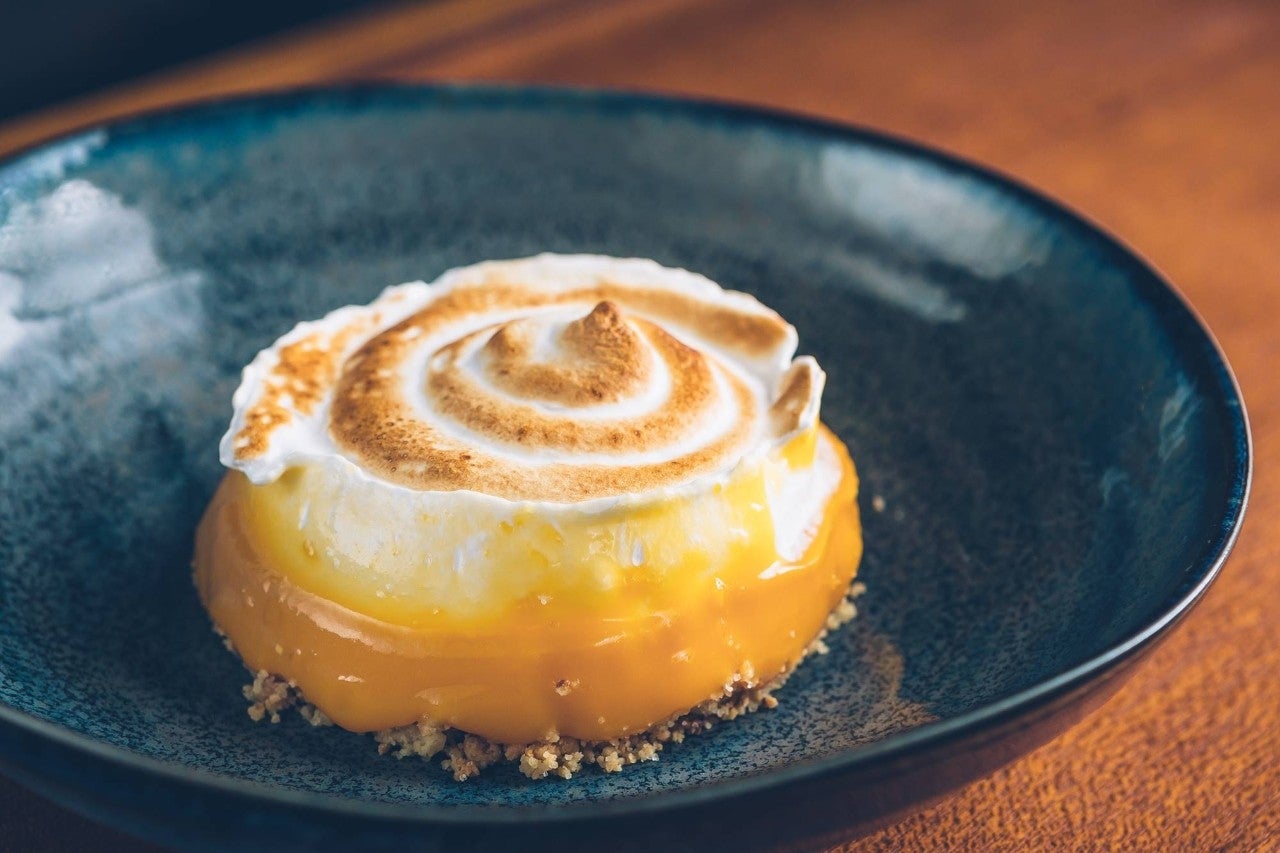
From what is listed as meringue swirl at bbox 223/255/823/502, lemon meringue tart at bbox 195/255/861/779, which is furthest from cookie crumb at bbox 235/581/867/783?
meringue swirl at bbox 223/255/823/502

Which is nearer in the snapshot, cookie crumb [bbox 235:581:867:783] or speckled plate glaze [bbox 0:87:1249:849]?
speckled plate glaze [bbox 0:87:1249:849]

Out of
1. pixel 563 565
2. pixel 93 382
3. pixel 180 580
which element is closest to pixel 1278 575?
pixel 563 565

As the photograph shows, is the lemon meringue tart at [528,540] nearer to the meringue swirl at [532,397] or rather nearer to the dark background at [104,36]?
the meringue swirl at [532,397]

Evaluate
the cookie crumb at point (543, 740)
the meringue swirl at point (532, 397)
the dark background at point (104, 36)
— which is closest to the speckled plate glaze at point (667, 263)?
the cookie crumb at point (543, 740)

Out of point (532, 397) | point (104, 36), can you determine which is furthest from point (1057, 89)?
point (104, 36)

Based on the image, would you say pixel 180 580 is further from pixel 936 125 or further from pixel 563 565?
pixel 936 125

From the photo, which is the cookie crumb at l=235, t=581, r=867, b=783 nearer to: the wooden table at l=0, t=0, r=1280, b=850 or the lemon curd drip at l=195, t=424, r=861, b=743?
the lemon curd drip at l=195, t=424, r=861, b=743
